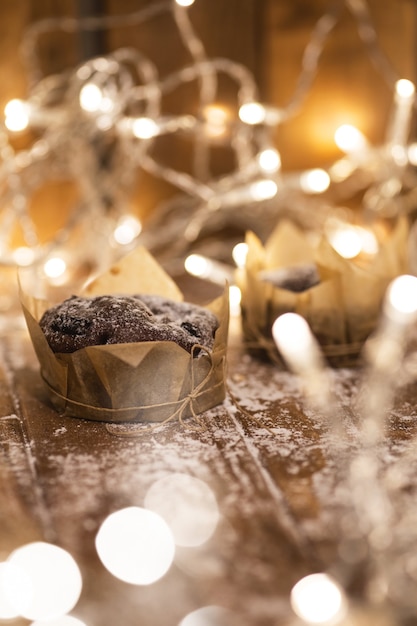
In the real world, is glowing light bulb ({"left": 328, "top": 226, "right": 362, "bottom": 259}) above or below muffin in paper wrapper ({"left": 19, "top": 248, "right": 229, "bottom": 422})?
below

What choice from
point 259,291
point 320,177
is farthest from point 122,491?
point 320,177

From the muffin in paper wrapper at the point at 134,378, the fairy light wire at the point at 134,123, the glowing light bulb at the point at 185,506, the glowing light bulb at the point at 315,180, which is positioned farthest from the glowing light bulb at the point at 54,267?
the glowing light bulb at the point at 185,506

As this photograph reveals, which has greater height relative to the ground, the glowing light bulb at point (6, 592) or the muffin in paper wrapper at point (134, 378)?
the muffin in paper wrapper at point (134, 378)

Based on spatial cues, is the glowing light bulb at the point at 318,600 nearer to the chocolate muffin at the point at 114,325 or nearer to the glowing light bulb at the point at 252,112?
the chocolate muffin at the point at 114,325

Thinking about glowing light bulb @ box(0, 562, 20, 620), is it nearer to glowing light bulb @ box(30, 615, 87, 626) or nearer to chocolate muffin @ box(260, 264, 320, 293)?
glowing light bulb @ box(30, 615, 87, 626)

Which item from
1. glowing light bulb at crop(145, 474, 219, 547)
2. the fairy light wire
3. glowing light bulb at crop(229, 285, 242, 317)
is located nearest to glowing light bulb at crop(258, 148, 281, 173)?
the fairy light wire
